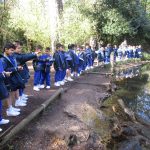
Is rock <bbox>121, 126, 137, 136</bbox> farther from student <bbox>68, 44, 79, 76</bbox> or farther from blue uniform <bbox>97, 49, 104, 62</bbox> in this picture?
blue uniform <bbox>97, 49, 104, 62</bbox>

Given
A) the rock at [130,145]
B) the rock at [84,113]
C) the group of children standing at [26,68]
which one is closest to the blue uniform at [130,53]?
the group of children standing at [26,68]

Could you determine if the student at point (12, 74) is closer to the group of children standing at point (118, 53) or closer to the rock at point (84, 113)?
the rock at point (84, 113)

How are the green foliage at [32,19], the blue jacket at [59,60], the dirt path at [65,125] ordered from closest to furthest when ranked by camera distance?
the dirt path at [65,125], the blue jacket at [59,60], the green foliage at [32,19]

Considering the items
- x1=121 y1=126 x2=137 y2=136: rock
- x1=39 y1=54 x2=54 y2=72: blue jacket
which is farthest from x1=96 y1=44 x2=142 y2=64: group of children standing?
x1=121 y1=126 x2=137 y2=136: rock

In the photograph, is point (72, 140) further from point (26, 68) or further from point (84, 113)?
point (26, 68)

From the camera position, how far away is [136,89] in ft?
59.4

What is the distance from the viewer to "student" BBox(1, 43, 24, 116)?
853 cm

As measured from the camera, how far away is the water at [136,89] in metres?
13.9

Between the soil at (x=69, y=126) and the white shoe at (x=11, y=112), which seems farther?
the white shoe at (x=11, y=112)

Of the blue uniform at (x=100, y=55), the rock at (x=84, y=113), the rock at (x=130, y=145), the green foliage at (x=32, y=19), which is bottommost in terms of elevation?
the rock at (x=130, y=145)

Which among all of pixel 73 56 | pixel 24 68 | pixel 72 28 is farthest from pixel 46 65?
pixel 72 28

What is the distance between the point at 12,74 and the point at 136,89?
10516 mm

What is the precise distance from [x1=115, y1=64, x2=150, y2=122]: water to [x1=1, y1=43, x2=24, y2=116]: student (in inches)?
208

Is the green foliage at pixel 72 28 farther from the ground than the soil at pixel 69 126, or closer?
farther from the ground
